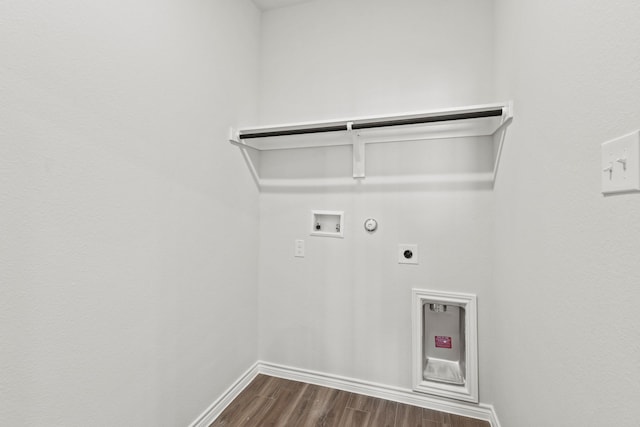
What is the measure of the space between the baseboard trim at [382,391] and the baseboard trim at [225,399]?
0.10m

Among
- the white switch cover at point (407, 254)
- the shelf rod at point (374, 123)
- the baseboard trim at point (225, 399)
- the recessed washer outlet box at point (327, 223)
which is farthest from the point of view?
the recessed washer outlet box at point (327, 223)

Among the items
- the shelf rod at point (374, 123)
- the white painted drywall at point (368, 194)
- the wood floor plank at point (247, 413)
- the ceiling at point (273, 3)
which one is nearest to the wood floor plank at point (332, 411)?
the white painted drywall at point (368, 194)

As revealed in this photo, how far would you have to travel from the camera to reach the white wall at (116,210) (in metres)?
0.91

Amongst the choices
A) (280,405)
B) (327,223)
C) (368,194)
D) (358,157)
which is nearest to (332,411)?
(280,405)

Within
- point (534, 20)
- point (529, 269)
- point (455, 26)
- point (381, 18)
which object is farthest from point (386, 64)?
point (529, 269)

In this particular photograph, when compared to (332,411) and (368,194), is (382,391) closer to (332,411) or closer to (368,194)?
(332,411)

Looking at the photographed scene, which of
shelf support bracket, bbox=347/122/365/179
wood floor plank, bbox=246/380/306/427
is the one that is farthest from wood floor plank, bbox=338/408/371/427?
shelf support bracket, bbox=347/122/365/179

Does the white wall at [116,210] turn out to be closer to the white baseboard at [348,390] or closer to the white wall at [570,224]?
the white baseboard at [348,390]

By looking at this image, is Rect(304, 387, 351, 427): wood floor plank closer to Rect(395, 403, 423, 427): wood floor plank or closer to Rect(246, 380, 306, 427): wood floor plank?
Rect(246, 380, 306, 427): wood floor plank

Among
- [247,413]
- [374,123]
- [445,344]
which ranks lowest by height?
[247,413]

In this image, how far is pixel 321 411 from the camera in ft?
6.02

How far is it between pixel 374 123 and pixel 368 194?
1.65 ft

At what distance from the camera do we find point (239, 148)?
6.61 ft

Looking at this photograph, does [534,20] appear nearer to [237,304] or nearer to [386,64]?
[386,64]
